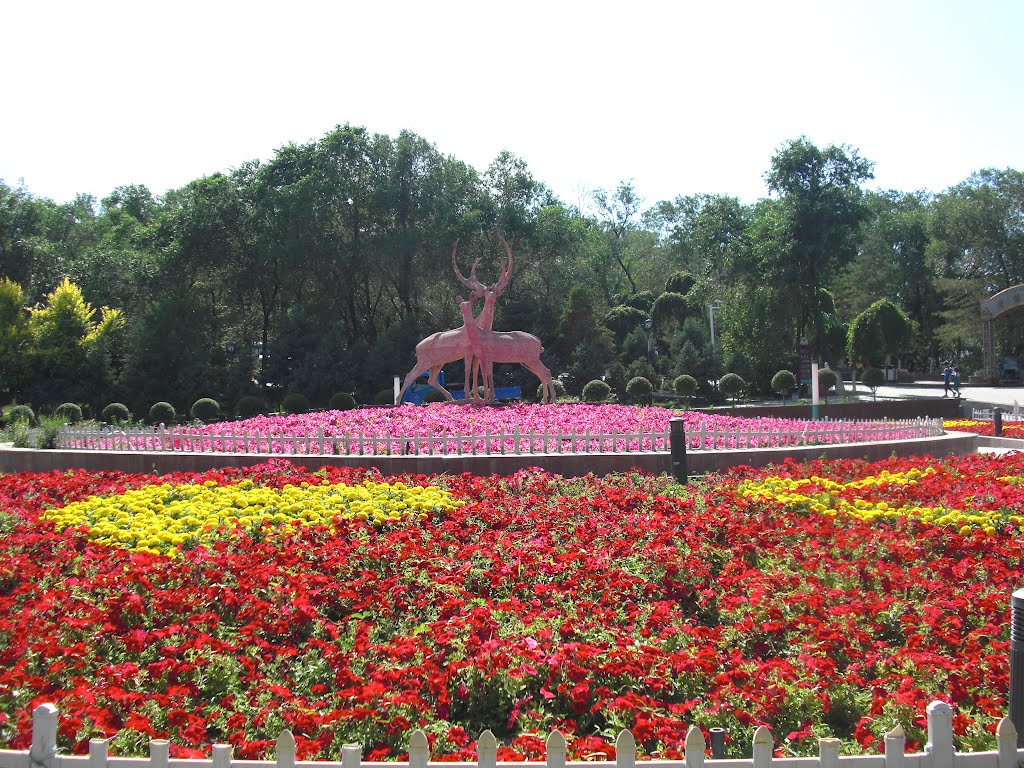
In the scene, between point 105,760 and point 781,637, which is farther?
point 781,637

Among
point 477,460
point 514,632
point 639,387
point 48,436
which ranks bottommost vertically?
point 514,632

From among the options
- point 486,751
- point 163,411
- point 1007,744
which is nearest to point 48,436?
point 486,751

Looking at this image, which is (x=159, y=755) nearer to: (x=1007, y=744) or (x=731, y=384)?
(x=1007, y=744)

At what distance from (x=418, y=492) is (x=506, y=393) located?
51.2 ft

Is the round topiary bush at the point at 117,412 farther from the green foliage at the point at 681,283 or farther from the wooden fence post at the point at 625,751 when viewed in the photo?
the green foliage at the point at 681,283

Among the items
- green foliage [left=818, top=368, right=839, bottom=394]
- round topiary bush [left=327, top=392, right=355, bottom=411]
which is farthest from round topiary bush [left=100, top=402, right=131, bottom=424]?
green foliage [left=818, top=368, right=839, bottom=394]

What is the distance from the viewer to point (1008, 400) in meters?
32.8

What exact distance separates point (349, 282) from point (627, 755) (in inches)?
1361

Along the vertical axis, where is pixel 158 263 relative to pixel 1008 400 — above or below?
above

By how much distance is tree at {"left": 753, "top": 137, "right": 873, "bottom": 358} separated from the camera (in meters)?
35.9

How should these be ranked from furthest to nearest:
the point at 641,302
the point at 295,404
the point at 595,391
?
1. the point at 641,302
2. the point at 295,404
3. the point at 595,391

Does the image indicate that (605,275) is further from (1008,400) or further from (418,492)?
(418,492)

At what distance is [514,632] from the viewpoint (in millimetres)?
5312

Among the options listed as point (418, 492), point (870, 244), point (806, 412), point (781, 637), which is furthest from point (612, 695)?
point (870, 244)
